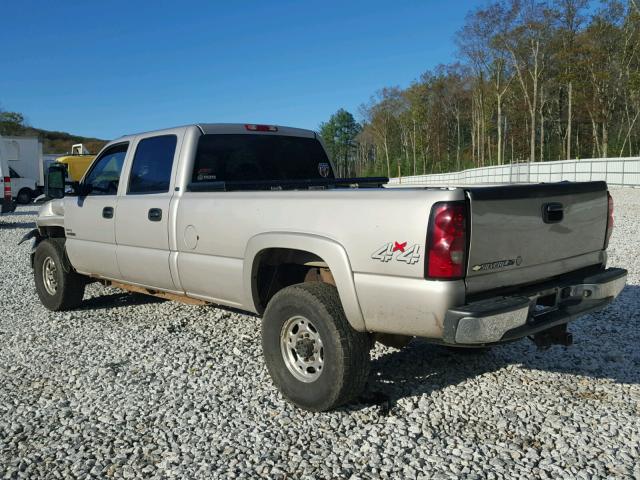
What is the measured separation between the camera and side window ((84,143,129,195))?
5.92 meters

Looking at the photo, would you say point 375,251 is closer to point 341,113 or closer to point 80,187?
point 80,187

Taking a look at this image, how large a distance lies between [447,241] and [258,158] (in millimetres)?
2804

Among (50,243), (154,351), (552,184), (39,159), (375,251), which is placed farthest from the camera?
(39,159)

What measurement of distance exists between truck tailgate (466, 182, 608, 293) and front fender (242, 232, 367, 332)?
0.70 metres

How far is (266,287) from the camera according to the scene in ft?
14.6

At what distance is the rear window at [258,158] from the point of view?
5121mm

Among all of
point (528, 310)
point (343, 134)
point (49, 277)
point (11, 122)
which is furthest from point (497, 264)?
point (343, 134)

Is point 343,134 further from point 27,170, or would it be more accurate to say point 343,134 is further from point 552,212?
point 552,212

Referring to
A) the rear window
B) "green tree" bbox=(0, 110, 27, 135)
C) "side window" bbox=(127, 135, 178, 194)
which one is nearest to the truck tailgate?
the rear window

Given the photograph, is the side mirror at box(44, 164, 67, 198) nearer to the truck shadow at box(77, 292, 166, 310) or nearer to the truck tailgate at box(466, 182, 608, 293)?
the truck shadow at box(77, 292, 166, 310)

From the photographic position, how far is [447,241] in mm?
3121

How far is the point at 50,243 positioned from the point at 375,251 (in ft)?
15.7

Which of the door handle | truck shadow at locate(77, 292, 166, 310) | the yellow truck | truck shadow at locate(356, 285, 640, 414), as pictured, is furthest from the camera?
the yellow truck

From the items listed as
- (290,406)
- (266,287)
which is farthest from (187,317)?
(290,406)
